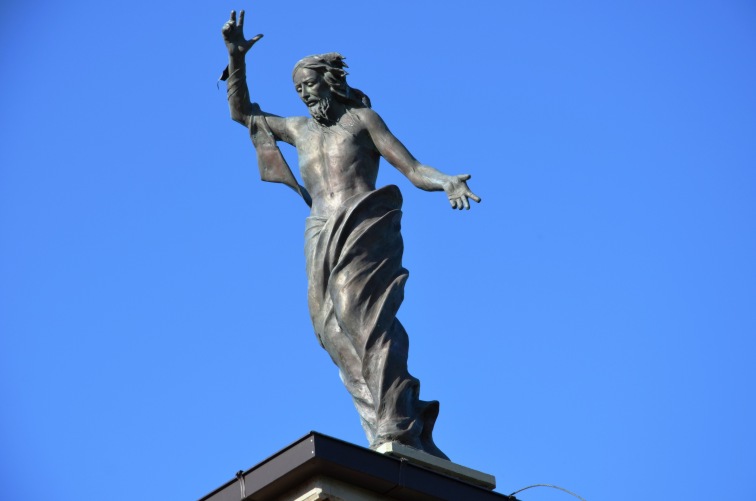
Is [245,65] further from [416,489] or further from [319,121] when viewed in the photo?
[416,489]

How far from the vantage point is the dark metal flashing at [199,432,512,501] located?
1928cm

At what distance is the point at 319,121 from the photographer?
73.6 ft

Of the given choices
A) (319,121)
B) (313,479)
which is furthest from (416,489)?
(319,121)

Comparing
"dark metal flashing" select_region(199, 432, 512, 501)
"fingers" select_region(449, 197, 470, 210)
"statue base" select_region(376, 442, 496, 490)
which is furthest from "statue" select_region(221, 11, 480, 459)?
"dark metal flashing" select_region(199, 432, 512, 501)

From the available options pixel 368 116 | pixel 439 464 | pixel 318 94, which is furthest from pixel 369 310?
pixel 318 94

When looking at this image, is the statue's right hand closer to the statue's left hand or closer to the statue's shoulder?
the statue's shoulder

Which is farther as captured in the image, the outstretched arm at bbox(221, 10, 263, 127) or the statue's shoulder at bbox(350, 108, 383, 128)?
the outstretched arm at bbox(221, 10, 263, 127)

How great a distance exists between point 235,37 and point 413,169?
2432mm

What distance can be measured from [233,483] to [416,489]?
1.59 meters

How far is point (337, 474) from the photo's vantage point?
19484mm

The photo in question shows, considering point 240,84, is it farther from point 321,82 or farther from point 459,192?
point 459,192

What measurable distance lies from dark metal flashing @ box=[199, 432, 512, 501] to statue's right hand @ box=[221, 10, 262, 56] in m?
5.04

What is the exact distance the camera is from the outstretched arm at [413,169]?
21047 millimetres

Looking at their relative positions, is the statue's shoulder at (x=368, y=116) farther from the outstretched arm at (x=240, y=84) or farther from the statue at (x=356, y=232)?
the outstretched arm at (x=240, y=84)
